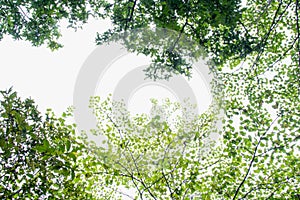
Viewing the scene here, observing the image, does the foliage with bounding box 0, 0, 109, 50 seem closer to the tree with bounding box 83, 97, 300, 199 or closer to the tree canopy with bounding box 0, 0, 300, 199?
the tree canopy with bounding box 0, 0, 300, 199

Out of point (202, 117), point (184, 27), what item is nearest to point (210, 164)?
point (202, 117)

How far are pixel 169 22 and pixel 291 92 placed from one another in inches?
186

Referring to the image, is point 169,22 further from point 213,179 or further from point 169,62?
point 213,179

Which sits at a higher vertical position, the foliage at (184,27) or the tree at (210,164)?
the foliage at (184,27)

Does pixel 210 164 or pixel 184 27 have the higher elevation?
pixel 184 27

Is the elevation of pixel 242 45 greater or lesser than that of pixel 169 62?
greater

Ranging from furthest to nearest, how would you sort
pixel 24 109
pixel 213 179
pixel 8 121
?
pixel 213 179 < pixel 24 109 < pixel 8 121

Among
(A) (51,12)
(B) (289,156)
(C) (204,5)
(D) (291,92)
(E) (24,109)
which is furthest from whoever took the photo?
(D) (291,92)

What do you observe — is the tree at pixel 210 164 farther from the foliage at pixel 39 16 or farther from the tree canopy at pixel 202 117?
the foliage at pixel 39 16

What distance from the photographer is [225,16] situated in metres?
5.39

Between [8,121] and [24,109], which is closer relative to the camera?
[8,121]

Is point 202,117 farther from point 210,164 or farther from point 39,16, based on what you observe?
point 39,16

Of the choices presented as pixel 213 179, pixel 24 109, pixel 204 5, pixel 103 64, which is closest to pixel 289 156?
pixel 213 179

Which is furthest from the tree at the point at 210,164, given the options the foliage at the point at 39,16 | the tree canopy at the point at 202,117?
the foliage at the point at 39,16
